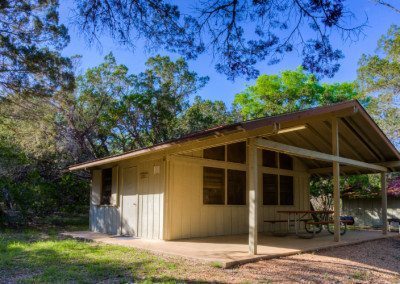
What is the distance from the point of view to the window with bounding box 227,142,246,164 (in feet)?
34.7

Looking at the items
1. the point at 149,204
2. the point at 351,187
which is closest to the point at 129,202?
the point at 149,204

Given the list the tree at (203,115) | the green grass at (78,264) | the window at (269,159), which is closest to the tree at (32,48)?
the green grass at (78,264)

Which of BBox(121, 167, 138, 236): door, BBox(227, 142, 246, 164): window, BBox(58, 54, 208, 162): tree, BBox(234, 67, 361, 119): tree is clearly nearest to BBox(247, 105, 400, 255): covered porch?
BBox(227, 142, 246, 164): window

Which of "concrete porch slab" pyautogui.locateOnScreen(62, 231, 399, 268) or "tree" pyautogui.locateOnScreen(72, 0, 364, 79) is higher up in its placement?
"tree" pyautogui.locateOnScreen(72, 0, 364, 79)

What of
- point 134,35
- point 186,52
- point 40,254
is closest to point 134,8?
point 134,35

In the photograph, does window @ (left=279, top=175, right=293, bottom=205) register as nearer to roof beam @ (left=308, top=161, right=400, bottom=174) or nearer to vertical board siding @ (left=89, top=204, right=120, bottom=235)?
roof beam @ (left=308, top=161, right=400, bottom=174)

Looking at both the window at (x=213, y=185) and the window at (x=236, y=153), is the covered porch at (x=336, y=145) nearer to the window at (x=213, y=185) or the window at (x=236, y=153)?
the window at (x=236, y=153)

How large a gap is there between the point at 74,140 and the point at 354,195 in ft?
40.2

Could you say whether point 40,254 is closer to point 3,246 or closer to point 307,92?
point 3,246

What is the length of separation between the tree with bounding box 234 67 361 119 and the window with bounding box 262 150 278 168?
30.6ft

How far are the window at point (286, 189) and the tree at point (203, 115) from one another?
20.9ft

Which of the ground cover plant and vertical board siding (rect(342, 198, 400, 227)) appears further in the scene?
vertical board siding (rect(342, 198, 400, 227))

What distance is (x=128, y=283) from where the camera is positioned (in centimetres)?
493

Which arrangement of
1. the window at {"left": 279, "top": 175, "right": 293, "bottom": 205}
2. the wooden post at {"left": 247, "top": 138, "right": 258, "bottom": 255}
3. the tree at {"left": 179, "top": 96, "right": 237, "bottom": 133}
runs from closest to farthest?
the wooden post at {"left": 247, "top": 138, "right": 258, "bottom": 255} < the window at {"left": 279, "top": 175, "right": 293, "bottom": 205} < the tree at {"left": 179, "top": 96, "right": 237, "bottom": 133}
